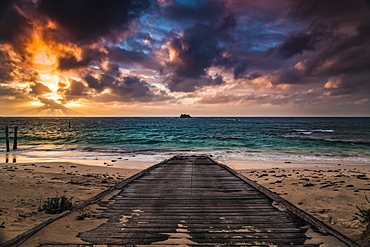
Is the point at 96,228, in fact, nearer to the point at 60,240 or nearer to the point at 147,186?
the point at 60,240

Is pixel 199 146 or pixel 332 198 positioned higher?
pixel 332 198

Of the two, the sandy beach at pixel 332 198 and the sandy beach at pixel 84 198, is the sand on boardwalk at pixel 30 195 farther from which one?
the sandy beach at pixel 332 198

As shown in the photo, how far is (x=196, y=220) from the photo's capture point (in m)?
4.85

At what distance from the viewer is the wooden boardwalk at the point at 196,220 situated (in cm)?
396

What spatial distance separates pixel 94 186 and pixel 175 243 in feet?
22.9

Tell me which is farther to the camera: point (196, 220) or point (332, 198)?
point (332, 198)

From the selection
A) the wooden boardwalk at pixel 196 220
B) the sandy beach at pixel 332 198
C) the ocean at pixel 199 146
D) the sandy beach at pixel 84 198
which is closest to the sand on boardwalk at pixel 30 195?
the sandy beach at pixel 84 198

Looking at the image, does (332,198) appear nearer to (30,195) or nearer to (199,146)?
(30,195)

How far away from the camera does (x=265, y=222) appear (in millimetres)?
Answer: 4754

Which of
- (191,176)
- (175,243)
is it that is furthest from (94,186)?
(175,243)

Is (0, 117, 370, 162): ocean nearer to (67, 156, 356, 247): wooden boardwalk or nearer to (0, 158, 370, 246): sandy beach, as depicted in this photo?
(0, 158, 370, 246): sandy beach

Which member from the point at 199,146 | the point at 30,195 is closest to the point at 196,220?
the point at 30,195

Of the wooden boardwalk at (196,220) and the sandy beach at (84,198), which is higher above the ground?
the wooden boardwalk at (196,220)

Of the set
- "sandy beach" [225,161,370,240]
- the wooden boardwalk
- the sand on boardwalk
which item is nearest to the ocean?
the sand on boardwalk
